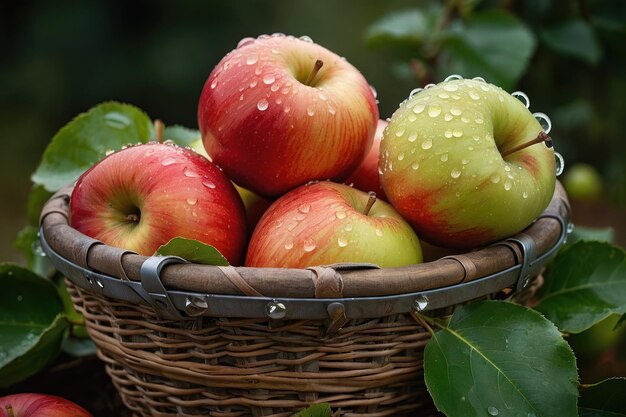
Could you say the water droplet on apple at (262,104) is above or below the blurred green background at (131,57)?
above

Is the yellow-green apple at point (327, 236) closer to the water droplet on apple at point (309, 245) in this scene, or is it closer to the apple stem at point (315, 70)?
the water droplet on apple at point (309, 245)

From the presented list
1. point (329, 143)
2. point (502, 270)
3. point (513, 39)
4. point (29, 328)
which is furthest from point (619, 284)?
point (29, 328)

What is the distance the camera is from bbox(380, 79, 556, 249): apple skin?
71cm

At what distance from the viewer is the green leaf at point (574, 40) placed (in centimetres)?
142

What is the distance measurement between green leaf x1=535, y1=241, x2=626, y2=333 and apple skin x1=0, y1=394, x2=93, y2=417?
508 millimetres

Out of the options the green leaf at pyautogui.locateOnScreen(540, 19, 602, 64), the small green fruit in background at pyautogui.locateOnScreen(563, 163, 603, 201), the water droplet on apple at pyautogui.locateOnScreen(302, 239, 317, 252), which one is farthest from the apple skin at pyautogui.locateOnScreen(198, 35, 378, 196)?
the small green fruit in background at pyautogui.locateOnScreen(563, 163, 603, 201)

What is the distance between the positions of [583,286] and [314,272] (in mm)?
390

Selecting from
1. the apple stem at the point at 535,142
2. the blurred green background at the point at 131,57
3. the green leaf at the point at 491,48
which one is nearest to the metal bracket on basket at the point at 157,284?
the apple stem at the point at 535,142

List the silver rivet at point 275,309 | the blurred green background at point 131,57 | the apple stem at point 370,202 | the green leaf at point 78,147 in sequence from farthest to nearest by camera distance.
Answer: the blurred green background at point 131,57 < the green leaf at point 78,147 < the apple stem at point 370,202 < the silver rivet at point 275,309

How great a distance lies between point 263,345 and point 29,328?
1.20 feet

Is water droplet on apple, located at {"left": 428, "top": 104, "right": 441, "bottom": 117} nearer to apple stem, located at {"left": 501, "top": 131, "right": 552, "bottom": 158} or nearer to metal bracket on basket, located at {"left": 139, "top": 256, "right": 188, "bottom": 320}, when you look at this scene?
apple stem, located at {"left": 501, "top": 131, "right": 552, "bottom": 158}

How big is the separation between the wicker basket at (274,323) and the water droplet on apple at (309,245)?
55 mm

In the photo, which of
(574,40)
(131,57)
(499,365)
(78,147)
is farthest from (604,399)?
(131,57)

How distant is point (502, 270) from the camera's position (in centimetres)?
72
